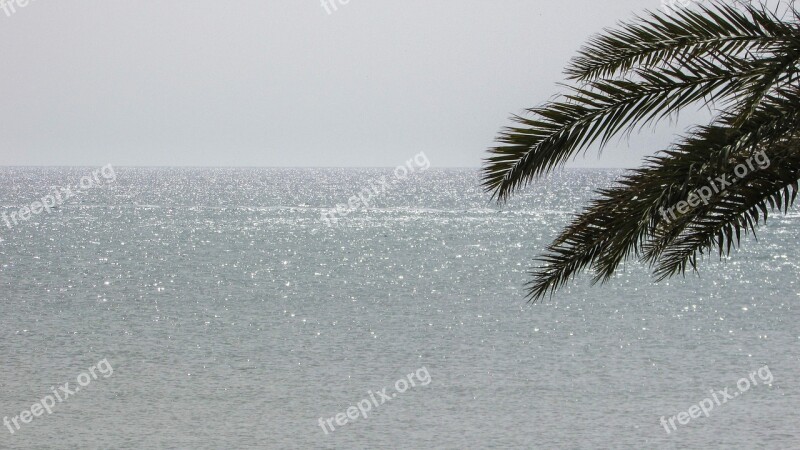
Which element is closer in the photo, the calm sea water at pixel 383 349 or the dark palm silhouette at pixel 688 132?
the dark palm silhouette at pixel 688 132

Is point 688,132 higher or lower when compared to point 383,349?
lower

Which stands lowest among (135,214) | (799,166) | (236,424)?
(799,166)

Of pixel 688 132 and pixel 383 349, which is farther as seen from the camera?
pixel 383 349

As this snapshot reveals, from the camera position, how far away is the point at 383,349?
25578 millimetres

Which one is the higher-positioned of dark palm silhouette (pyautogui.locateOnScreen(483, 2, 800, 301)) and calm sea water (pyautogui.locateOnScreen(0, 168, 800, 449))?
calm sea water (pyautogui.locateOnScreen(0, 168, 800, 449))

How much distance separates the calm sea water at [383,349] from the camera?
54.2ft

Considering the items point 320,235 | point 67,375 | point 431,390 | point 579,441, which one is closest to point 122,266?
point 320,235

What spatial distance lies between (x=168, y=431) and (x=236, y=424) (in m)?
1.20

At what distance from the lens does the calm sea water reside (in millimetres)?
16516

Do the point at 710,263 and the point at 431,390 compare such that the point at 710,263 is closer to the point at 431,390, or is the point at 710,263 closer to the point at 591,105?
the point at 431,390

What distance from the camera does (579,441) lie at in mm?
15969

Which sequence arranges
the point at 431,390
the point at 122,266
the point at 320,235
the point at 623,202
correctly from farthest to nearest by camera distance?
the point at 320,235 → the point at 122,266 → the point at 431,390 → the point at 623,202

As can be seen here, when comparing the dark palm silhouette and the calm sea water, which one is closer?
the dark palm silhouette

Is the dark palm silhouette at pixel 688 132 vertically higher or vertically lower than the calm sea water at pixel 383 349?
lower
